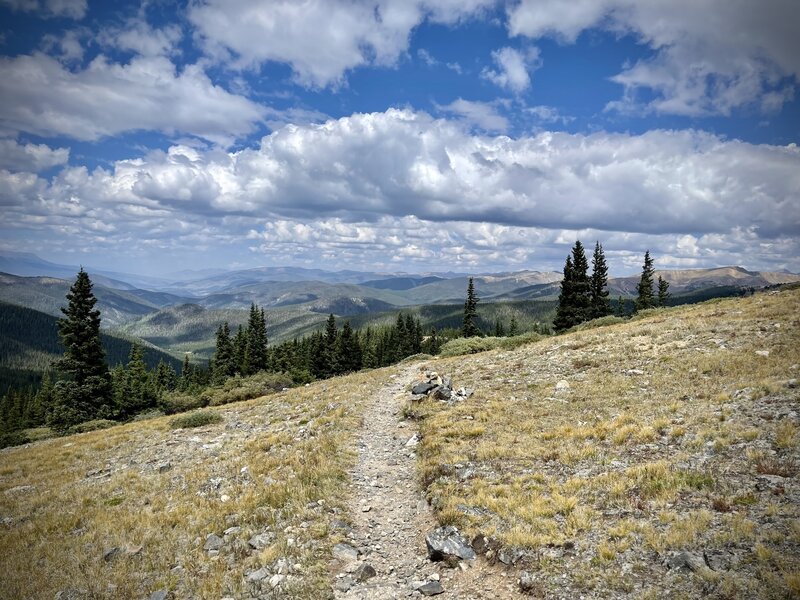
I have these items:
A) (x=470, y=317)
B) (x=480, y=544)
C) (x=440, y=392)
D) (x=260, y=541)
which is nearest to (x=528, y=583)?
(x=480, y=544)

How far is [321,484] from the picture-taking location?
540 inches

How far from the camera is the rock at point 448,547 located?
9.49m

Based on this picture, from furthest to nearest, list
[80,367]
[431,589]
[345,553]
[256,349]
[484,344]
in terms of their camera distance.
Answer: [256,349]
[484,344]
[80,367]
[345,553]
[431,589]

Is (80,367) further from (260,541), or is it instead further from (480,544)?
(480,544)

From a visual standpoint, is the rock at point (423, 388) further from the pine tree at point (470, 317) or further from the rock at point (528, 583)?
the pine tree at point (470, 317)

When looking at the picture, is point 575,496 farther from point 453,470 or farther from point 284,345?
point 284,345

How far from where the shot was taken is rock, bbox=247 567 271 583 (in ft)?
30.4

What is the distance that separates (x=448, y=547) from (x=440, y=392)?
48.4 feet

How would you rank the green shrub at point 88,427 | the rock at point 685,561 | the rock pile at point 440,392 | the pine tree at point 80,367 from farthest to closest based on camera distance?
the pine tree at point 80,367, the green shrub at point 88,427, the rock pile at point 440,392, the rock at point 685,561

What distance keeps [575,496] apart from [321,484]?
8072 millimetres

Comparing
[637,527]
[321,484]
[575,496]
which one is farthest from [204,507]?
[637,527]

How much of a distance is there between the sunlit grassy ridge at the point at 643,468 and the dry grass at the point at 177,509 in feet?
13.2

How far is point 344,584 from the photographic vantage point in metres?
8.97

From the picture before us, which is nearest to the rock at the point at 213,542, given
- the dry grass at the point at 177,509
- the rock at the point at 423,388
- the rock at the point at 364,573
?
the dry grass at the point at 177,509
